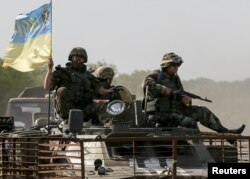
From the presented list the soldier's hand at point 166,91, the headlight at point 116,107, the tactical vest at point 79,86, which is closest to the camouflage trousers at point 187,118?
the soldier's hand at point 166,91

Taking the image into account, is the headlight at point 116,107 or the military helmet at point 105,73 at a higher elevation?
the military helmet at point 105,73

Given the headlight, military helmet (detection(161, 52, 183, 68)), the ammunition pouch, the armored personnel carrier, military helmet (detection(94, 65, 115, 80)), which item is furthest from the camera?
military helmet (detection(94, 65, 115, 80))

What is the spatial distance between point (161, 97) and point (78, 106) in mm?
1304

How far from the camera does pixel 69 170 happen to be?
448 inches

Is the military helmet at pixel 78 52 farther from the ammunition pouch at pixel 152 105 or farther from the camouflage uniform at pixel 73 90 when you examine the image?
the ammunition pouch at pixel 152 105

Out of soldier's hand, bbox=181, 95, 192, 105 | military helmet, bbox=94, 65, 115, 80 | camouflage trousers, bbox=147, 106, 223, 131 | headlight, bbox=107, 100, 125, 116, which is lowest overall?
camouflage trousers, bbox=147, 106, 223, 131

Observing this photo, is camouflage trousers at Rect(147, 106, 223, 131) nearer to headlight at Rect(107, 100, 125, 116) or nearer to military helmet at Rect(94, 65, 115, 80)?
headlight at Rect(107, 100, 125, 116)

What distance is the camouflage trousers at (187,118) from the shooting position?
13.9 metres

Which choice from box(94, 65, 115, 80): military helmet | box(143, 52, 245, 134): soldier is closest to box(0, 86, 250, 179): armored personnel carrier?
box(143, 52, 245, 134): soldier

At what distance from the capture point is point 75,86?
46.5 ft

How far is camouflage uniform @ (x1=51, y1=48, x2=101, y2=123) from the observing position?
13.8 metres

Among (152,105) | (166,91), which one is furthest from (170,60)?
(152,105)

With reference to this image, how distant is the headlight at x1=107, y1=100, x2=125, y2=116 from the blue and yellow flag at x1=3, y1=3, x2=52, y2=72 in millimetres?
1519

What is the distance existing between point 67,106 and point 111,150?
1.62 metres
